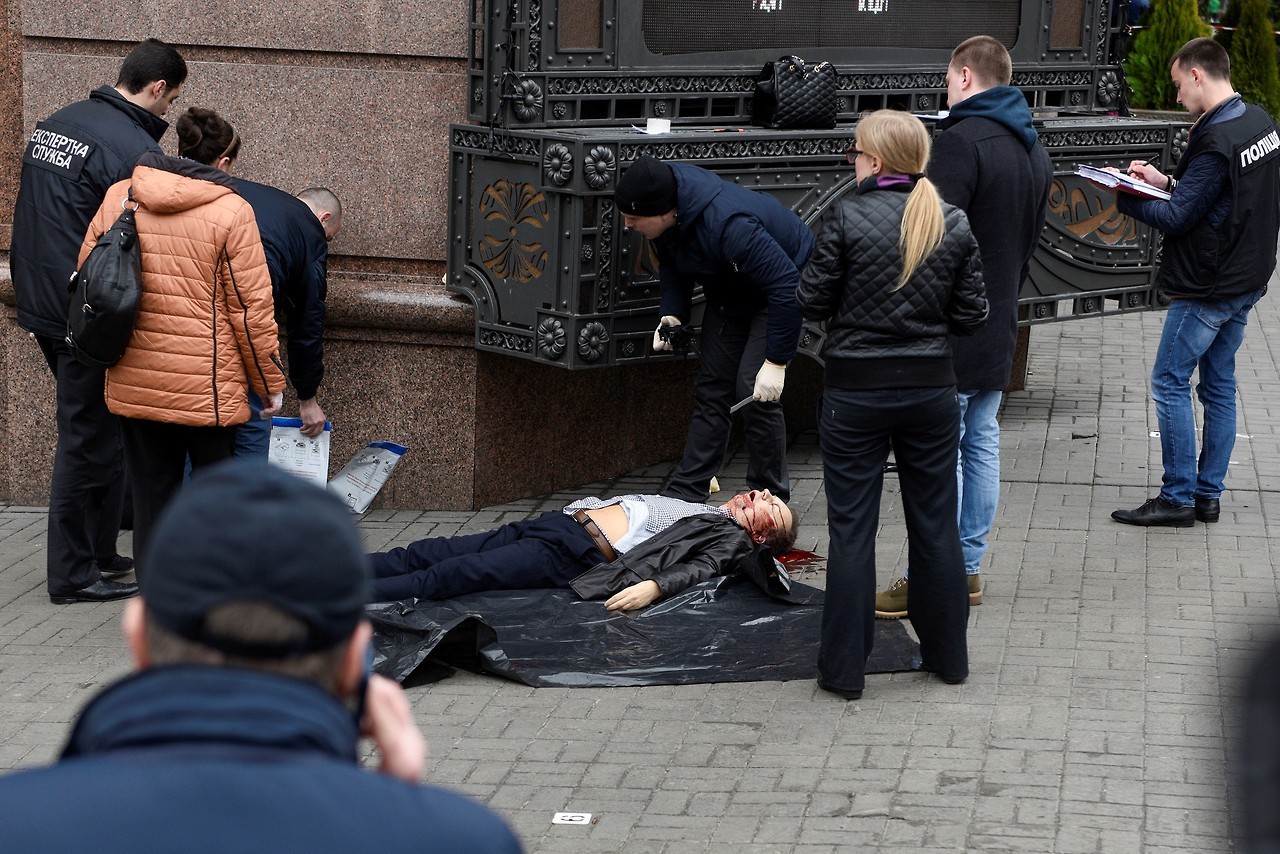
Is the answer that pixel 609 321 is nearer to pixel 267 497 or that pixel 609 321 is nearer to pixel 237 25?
pixel 237 25

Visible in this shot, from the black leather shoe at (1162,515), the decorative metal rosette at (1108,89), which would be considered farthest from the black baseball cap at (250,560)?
the decorative metal rosette at (1108,89)

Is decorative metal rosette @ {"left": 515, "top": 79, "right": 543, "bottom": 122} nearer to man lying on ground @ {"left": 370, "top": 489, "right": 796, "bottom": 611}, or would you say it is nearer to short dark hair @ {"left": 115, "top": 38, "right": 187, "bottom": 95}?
short dark hair @ {"left": 115, "top": 38, "right": 187, "bottom": 95}

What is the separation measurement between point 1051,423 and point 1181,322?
2272 millimetres

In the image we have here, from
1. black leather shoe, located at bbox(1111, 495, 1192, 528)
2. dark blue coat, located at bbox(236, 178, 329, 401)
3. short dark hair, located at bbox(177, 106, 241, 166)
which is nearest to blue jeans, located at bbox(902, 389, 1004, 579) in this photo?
black leather shoe, located at bbox(1111, 495, 1192, 528)

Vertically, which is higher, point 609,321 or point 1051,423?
point 609,321

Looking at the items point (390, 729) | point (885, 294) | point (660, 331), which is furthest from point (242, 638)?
point (660, 331)

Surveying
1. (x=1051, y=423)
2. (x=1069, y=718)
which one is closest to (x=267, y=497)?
(x=1069, y=718)

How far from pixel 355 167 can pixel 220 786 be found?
6.12 meters

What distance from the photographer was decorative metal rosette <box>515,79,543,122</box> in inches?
276

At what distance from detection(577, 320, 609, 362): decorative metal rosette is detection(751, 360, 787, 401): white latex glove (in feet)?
2.32

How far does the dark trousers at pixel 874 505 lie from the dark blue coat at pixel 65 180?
9.15 ft

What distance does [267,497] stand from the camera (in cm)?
156

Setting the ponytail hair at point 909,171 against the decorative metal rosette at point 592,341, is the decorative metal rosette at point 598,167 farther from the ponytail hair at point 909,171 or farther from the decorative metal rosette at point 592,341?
the ponytail hair at point 909,171

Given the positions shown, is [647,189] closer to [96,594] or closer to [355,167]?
[355,167]
